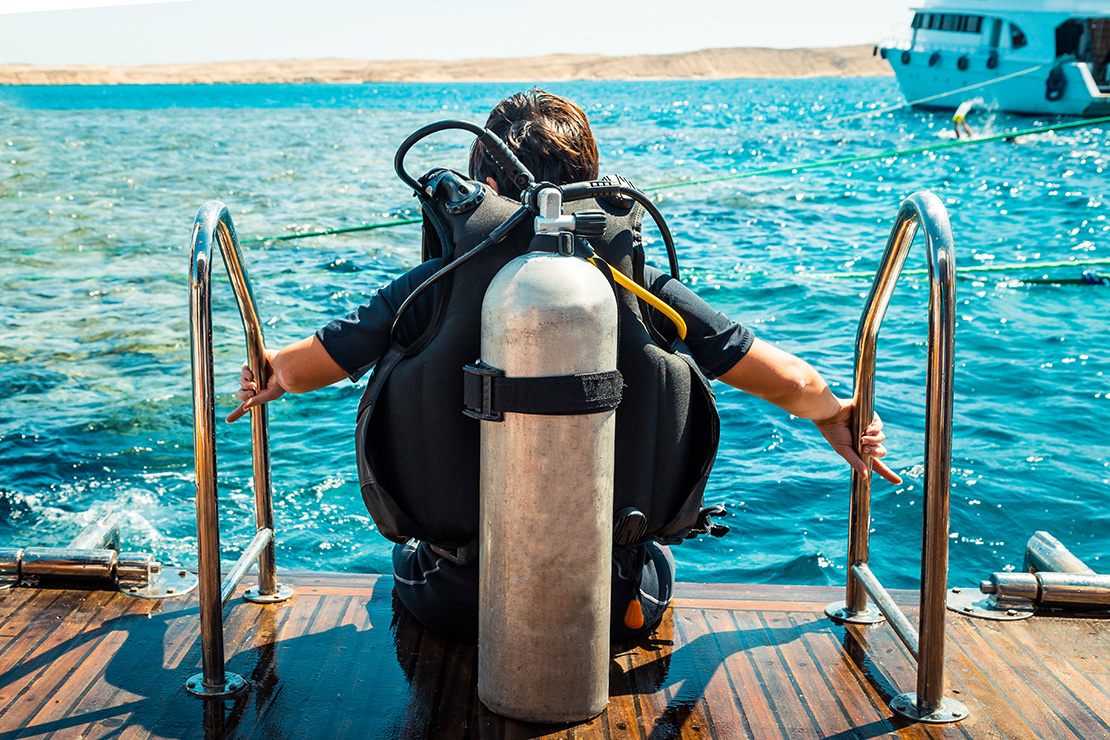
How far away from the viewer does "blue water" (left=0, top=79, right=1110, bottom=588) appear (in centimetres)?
513

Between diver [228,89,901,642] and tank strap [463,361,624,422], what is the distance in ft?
0.54

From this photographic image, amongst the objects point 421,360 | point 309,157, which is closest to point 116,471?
point 421,360

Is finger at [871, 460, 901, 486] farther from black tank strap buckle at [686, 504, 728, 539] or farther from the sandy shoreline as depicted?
the sandy shoreline

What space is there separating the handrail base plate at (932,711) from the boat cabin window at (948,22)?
36.7 meters

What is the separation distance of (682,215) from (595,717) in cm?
1285

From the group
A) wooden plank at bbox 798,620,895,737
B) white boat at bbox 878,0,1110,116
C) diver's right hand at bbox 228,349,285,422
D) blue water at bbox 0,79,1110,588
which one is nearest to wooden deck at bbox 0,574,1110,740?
wooden plank at bbox 798,620,895,737

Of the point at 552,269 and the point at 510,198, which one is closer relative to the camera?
the point at 552,269

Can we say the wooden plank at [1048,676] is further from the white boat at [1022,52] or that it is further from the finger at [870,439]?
the white boat at [1022,52]

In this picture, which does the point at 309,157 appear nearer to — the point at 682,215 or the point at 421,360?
the point at 682,215

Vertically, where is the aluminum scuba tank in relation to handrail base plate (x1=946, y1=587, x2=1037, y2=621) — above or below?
above

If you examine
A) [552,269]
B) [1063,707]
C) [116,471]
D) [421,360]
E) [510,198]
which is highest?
[510,198]

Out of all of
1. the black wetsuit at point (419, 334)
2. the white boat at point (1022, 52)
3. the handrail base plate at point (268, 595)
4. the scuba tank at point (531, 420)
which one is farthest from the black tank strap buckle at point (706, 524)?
the white boat at point (1022, 52)

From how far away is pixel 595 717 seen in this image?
6.53 feet

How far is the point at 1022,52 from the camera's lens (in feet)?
108
